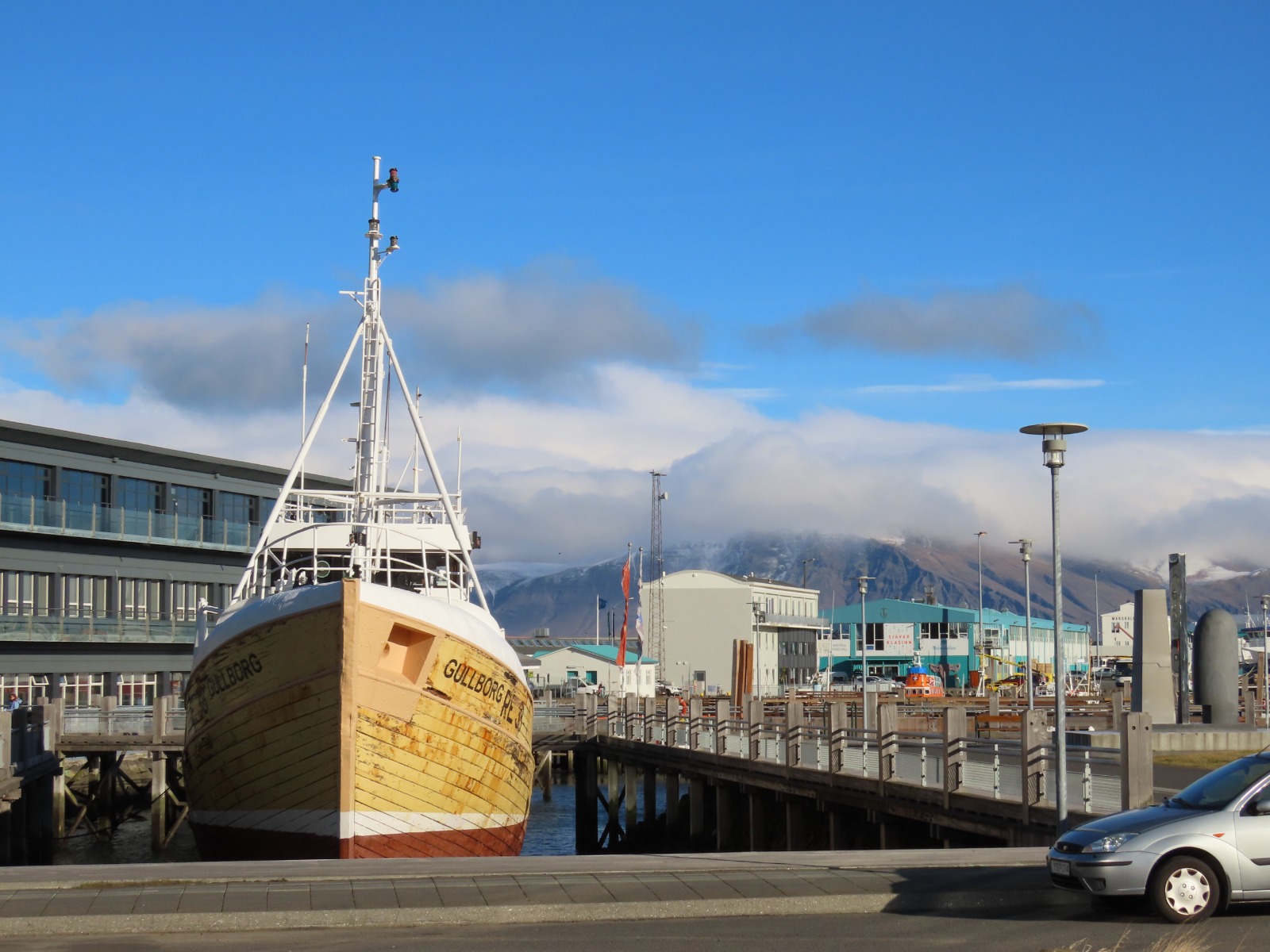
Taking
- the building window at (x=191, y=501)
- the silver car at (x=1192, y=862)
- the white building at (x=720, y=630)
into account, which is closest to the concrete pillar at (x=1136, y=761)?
the silver car at (x=1192, y=862)

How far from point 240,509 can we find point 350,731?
1777 inches

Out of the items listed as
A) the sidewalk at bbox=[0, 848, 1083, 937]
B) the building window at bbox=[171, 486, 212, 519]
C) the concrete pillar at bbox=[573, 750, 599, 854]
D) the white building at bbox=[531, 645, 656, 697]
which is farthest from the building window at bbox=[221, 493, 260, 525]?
the sidewalk at bbox=[0, 848, 1083, 937]

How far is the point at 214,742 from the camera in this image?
89.6 feet

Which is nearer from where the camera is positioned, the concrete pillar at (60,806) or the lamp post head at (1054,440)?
the lamp post head at (1054,440)

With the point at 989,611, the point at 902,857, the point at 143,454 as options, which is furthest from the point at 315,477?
the point at 989,611

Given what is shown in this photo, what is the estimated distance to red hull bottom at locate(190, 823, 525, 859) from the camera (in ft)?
81.9

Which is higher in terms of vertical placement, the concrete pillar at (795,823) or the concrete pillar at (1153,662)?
the concrete pillar at (1153,662)

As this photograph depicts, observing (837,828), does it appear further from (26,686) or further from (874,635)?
(874,635)

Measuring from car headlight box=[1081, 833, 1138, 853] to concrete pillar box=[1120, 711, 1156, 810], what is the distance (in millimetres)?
4185

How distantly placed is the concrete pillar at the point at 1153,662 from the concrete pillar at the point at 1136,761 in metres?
18.9

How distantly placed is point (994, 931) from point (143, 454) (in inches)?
2159

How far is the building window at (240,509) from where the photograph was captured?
6712 centimetres

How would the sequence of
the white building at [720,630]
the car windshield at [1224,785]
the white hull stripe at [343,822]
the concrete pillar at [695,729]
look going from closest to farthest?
the car windshield at [1224,785] < the white hull stripe at [343,822] < the concrete pillar at [695,729] < the white building at [720,630]

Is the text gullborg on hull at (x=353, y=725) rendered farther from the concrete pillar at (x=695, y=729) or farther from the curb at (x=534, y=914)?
→ the curb at (x=534, y=914)
